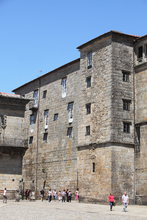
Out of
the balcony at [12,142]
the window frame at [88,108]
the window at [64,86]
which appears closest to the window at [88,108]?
the window frame at [88,108]

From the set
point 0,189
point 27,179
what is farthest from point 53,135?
point 0,189

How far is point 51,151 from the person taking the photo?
4525cm

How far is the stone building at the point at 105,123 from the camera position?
35469 millimetres

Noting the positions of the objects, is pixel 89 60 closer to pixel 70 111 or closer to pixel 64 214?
pixel 70 111

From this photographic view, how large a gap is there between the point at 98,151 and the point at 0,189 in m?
9.42

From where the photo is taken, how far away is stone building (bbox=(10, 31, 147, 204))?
35.5 meters

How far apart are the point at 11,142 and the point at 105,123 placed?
9.01 meters

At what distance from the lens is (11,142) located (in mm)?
38344

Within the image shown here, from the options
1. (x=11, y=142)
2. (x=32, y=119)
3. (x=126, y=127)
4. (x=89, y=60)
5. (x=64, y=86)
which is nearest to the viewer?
(x=126, y=127)

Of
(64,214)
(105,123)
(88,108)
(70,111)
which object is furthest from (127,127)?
(64,214)

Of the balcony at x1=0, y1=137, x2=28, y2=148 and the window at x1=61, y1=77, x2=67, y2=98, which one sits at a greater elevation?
the window at x1=61, y1=77, x2=67, y2=98

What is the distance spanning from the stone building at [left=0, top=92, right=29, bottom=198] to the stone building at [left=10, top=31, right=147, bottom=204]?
221 inches

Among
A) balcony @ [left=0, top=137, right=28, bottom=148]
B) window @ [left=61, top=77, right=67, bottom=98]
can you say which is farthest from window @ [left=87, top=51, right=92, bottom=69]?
balcony @ [left=0, top=137, right=28, bottom=148]

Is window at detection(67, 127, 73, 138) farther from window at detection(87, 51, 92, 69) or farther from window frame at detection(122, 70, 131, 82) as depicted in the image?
window frame at detection(122, 70, 131, 82)
